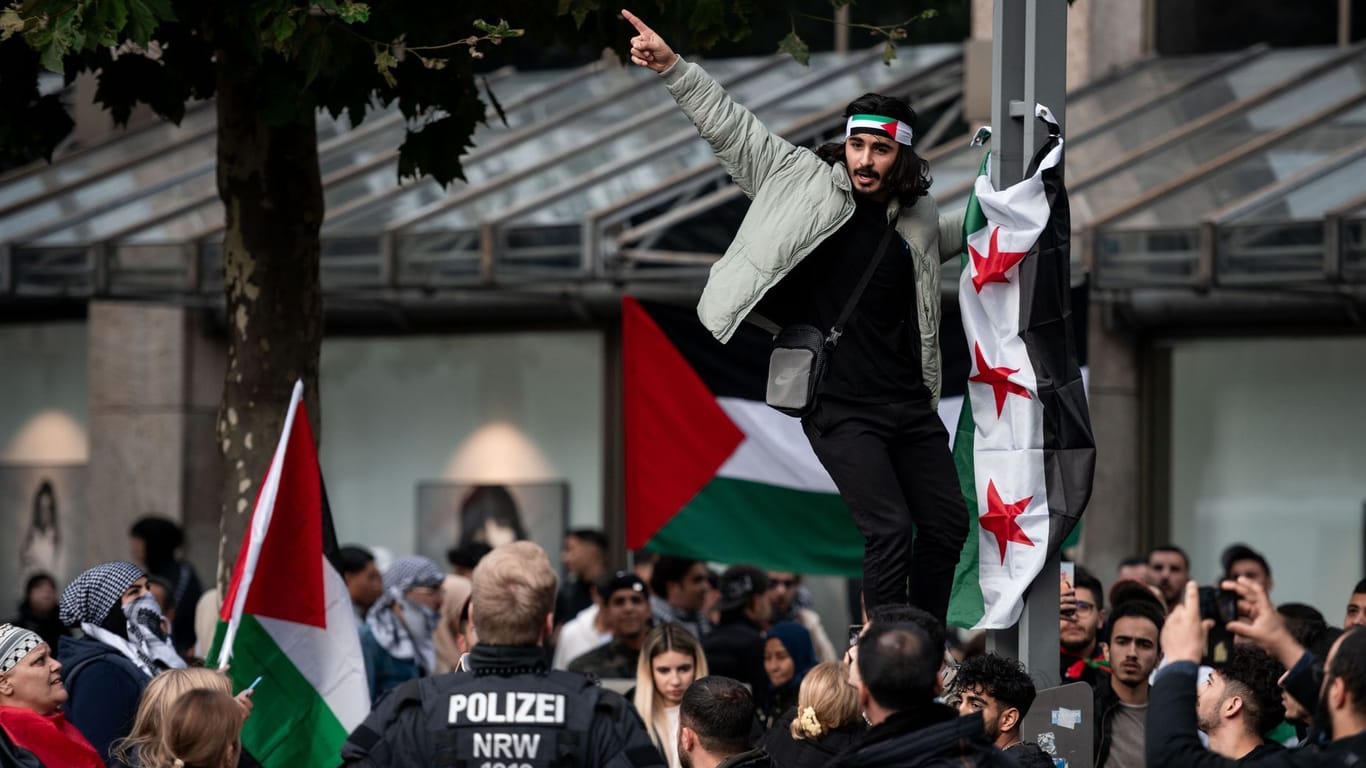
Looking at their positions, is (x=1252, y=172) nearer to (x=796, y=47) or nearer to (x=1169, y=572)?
(x=1169, y=572)

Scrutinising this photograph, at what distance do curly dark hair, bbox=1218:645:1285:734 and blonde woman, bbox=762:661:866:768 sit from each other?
1.07m

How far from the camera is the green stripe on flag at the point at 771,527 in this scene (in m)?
10.6

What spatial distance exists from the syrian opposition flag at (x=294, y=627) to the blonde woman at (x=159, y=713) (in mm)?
1897

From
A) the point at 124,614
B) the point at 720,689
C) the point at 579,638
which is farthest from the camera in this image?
the point at 579,638

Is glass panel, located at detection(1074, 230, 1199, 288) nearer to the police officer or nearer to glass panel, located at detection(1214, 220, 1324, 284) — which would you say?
glass panel, located at detection(1214, 220, 1324, 284)

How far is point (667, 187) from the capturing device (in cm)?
1568

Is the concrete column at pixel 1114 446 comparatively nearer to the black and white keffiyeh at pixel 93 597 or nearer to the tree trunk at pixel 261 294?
the tree trunk at pixel 261 294

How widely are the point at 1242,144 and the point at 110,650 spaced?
10.1 metres

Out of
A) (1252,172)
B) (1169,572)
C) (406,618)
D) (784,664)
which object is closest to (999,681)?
(784,664)

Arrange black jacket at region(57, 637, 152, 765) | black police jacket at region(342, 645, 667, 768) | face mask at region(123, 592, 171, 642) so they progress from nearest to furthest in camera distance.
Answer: black police jacket at region(342, 645, 667, 768) < black jacket at region(57, 637, 152, 765) < face mask at region(123, 592, 171, 642)

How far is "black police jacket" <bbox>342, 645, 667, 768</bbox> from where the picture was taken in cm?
510

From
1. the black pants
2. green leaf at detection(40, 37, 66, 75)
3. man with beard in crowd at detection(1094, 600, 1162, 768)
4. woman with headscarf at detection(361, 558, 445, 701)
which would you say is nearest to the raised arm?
Result: the black pants

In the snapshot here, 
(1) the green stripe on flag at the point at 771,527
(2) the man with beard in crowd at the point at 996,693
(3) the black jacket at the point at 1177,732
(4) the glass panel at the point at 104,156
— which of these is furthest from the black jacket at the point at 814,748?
(4) the glass panel at the point at 104,156

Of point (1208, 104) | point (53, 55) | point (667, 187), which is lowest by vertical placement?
point (53, 55)
